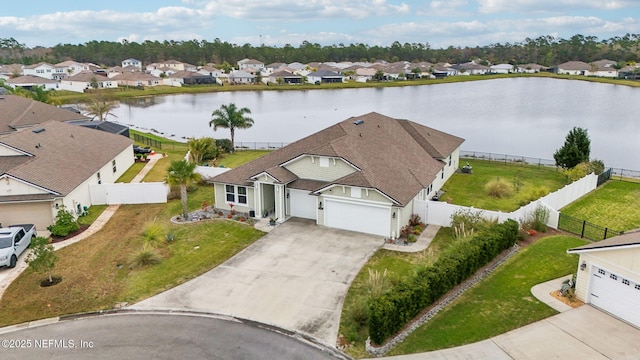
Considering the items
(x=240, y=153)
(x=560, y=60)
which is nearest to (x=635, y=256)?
(x=240, y=153)

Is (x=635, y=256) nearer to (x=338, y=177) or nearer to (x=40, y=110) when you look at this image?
(x=338, y=177)

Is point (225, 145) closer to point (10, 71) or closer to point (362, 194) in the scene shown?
point (362, 194)

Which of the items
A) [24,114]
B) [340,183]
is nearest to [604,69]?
[340,183]

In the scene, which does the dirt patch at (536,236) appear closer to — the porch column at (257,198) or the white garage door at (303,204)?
the white garage door at (303,204)

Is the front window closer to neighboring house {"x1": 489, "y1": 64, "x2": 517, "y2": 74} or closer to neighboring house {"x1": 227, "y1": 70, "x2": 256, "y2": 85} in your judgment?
neighboring house {"x1": 227, "y1": 70, "x2": 256, "y2": 85}

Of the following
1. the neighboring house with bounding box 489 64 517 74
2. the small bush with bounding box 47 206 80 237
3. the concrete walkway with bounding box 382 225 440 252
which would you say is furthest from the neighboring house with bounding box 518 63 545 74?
the small bush with bounding box 47 206 80 237

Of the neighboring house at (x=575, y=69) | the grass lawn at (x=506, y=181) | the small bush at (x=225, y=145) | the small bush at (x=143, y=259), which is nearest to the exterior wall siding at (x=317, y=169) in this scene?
the grass lawn at (x=506, y=181)

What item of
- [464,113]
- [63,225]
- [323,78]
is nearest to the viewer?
[63,225]
